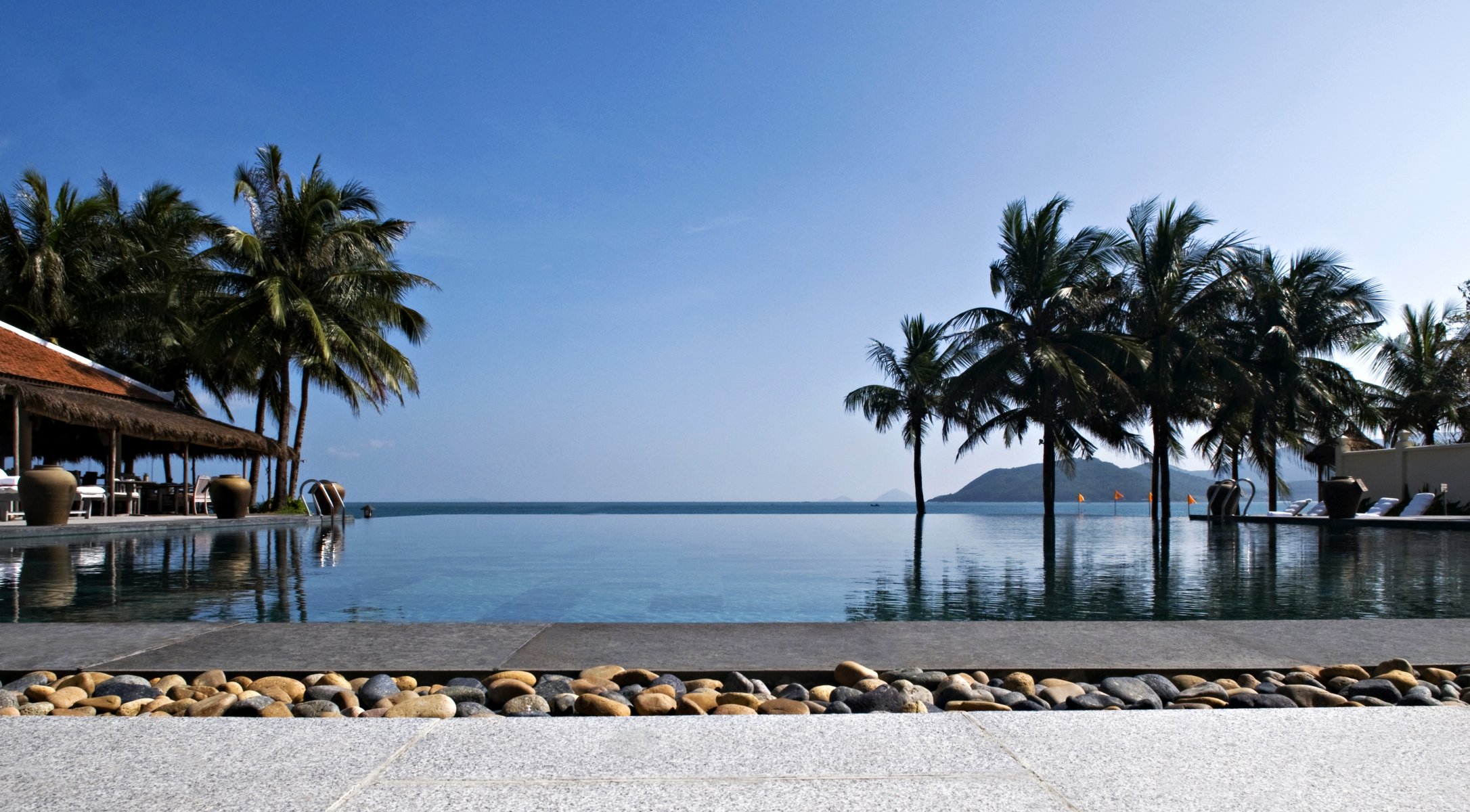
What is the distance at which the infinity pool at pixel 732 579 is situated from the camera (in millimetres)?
5629

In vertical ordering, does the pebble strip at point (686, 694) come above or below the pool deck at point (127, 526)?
above

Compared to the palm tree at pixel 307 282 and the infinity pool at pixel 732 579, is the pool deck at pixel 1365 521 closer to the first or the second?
the infinity pool at pixel 732 579

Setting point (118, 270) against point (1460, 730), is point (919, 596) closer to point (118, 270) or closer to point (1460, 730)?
point (1460, 730)

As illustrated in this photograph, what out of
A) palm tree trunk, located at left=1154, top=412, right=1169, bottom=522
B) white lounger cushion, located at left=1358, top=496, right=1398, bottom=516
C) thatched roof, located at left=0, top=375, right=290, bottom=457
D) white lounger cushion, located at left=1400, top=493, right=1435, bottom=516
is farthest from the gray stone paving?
white lounger cushion, located at left=1358, top=496, right=1398, bottom=516

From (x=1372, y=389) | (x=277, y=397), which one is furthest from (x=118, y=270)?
(x=1372, y=389)

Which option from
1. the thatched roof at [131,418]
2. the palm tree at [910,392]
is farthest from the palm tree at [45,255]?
the palm tree at [910,392]

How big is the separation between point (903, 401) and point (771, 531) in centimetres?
1129

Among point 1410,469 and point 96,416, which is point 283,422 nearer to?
point 96,416

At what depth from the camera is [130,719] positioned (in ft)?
8.35

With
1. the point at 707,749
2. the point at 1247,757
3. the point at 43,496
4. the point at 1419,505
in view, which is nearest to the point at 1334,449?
the point at 1419,505

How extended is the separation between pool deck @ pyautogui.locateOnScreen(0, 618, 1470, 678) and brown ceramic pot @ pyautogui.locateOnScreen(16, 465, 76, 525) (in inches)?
446

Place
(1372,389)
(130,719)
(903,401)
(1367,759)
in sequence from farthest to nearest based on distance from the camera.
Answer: (903,401) < (1372,389) < (130,719) < (1367,759)

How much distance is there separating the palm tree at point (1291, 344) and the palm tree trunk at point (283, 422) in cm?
2110

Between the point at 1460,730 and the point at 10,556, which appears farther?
the point at 10,556
